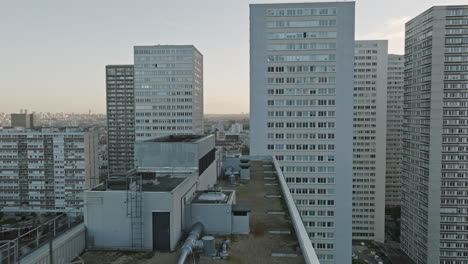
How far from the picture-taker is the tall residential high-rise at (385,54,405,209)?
99.4m

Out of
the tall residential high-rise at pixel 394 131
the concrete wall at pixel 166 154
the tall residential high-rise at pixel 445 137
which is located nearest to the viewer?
the concrete wall at pixel 166 154

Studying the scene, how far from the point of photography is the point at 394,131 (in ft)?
326

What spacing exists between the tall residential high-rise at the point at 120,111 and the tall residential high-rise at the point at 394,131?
91.7 metres

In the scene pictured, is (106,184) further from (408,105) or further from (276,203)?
(408,105)

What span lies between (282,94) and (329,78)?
7901 mm

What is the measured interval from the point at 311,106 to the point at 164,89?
53652 millimetres

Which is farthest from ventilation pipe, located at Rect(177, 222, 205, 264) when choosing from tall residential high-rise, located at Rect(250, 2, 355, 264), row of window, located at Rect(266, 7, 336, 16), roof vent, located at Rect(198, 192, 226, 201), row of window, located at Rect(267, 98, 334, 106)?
row of window, located at Rect(266, 7, 336, 16)

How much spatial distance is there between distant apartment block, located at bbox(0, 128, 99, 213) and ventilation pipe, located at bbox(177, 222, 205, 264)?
71.1 m

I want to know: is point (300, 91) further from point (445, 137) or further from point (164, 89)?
point (164, 89)

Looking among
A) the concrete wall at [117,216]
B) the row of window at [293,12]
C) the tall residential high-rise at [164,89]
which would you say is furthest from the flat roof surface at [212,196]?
the tall residential high-rise at [164,89]

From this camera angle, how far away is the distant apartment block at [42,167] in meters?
79.6

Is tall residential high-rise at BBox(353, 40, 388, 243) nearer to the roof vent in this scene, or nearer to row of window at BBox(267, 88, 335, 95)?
row of window at BBox(267, 88, 335, 95)

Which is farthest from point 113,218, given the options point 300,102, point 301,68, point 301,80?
point 301,68

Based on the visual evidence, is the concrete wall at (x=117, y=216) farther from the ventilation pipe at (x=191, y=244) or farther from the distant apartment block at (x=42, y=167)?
the distant apartment block at (x=42, y=167)
